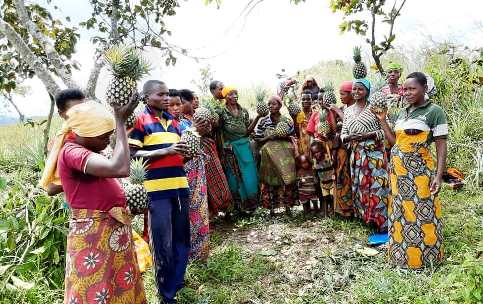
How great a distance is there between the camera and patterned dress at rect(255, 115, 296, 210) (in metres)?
5.34

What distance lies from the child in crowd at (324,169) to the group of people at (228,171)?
1cm

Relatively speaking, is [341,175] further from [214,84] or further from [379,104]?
[214,84]

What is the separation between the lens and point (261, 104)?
17.3ft

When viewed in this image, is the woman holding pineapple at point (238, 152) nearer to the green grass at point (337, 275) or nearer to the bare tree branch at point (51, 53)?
the green grass at point (337, 275)

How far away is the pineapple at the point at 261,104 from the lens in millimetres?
5261

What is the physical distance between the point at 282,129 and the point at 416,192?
2138mm

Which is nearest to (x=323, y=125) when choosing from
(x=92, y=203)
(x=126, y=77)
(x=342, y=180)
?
(x=342, y=180)

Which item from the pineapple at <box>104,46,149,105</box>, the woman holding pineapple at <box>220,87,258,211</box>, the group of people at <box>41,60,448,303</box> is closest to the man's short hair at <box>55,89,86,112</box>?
the group of people at <box>41,60,448,303</box>

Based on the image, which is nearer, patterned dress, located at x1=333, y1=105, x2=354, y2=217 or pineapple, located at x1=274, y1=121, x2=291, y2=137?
patterned dress, located at x1=333, y1=105, x2=354, y2=217

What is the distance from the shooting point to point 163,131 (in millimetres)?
3279

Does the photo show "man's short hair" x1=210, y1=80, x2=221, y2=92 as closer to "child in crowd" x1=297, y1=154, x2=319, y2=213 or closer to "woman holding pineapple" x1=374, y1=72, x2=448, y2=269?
"child in crowd" x1=297, y1=154, x2=319, y2=213

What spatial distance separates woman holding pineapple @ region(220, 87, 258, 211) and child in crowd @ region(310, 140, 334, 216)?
0.83m

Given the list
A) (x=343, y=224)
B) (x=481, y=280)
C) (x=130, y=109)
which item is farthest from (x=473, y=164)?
(x=130, y=109)

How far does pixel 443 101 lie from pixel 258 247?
15.2 ft
